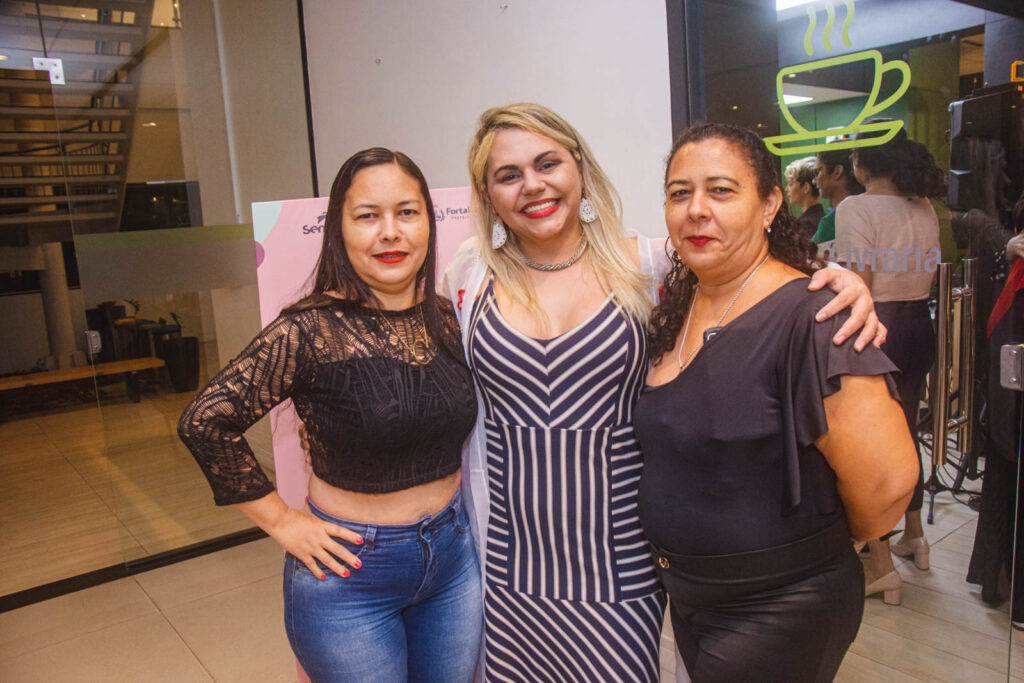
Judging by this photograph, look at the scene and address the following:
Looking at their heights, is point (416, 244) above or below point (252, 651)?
above

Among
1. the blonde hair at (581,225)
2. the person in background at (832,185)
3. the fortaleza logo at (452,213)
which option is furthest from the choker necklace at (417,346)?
the person in background at (832,185)

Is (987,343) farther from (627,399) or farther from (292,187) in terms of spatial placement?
(292,187)

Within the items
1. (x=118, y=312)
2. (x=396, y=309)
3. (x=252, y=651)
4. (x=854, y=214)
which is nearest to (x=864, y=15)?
(x=854, y=214)

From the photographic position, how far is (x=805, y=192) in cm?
206

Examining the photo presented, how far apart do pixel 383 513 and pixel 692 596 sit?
67 centimetres

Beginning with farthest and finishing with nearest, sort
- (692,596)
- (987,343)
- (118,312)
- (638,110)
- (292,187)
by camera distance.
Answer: (292,187) < (118,312) < (638,110) < (987,343) < (692,596)

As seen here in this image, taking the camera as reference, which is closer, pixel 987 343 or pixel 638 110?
pixel 987 343

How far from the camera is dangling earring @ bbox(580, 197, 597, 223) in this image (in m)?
1.79

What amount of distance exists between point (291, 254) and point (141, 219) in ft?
6.28

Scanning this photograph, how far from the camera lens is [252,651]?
3.10 meters

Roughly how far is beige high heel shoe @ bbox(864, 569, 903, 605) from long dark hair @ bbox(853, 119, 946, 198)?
1.06m

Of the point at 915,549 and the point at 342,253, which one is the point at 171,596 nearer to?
the point at 342,253

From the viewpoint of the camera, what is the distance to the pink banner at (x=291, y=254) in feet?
7.75

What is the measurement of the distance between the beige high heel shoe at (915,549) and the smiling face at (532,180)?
4.23 ft
